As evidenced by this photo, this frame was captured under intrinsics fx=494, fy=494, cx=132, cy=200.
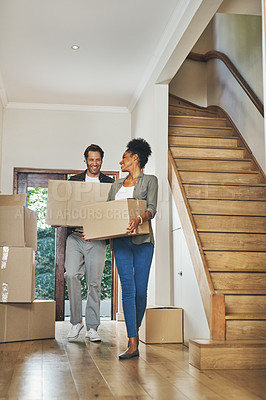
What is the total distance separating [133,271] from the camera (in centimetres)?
299

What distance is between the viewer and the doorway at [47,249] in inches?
223

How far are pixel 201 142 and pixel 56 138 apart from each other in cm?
180

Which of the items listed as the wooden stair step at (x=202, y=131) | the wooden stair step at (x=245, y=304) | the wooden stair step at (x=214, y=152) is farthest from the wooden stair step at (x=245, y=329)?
the wooden stair step at (x=202, y=131)

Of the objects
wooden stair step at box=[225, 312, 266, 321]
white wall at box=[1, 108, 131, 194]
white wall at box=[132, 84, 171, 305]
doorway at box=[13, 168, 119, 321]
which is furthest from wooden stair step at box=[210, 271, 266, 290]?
white wall at box=[1, 108, 131, 194]

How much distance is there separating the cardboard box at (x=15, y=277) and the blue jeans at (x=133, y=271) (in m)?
0.92

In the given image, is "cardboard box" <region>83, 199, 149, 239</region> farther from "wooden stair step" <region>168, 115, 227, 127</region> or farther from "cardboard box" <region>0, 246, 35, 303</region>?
"wooden stair step" <region>168, 115, 227, 127</region>

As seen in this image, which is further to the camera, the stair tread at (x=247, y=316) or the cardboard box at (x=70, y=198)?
the cardboard box at (x=70, y=198)

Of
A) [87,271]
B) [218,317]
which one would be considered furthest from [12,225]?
[218,317]

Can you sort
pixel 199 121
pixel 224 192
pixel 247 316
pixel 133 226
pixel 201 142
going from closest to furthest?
pixel 133 226 → pixel 247 316 → pixel 224 192 → pixel 201 142 → pixel 199 121

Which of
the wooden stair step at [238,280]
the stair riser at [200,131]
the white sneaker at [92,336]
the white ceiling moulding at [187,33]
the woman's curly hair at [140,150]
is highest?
the white ceiling moulding at [187,33]

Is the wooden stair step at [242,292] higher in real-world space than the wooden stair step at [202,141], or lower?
lower

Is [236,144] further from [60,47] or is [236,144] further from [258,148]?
[60,47]

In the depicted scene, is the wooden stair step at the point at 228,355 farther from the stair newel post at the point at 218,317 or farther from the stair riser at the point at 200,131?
the stair riser at the point at 200,131

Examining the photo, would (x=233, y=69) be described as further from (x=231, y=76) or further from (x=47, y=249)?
(x=47, y=249)
